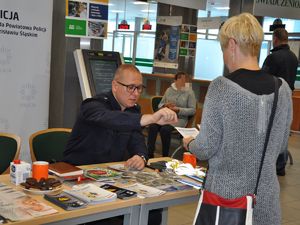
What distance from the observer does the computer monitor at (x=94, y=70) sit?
14.1 feet

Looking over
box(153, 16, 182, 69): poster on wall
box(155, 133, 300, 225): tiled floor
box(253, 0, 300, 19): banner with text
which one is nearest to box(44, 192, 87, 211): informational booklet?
box(155, 133, 300, 225): tiled floor

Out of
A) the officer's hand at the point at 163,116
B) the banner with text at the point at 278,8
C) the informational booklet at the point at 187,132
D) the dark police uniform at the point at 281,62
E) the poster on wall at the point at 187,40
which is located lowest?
the informational booklet at the point at 187,132

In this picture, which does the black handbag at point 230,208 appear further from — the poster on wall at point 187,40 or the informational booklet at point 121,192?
the poster on wall at point 187,40

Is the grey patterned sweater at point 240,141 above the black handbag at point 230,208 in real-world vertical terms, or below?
above

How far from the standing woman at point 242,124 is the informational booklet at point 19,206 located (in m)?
0.72

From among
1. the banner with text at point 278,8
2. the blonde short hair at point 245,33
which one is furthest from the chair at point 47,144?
the banner with text at point 278,8

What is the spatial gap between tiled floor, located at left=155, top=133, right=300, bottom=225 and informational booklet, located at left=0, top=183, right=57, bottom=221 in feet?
7.21

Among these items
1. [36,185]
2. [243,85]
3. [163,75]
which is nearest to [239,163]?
[243,85]

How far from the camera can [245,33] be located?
1771 mm

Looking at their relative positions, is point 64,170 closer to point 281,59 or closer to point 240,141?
point 240,141

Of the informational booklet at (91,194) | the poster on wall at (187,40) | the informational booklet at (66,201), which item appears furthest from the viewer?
the poster on wall at (187,40)

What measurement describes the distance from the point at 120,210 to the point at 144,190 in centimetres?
21

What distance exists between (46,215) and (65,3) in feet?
10.6

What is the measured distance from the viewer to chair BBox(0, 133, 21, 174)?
2.91m
